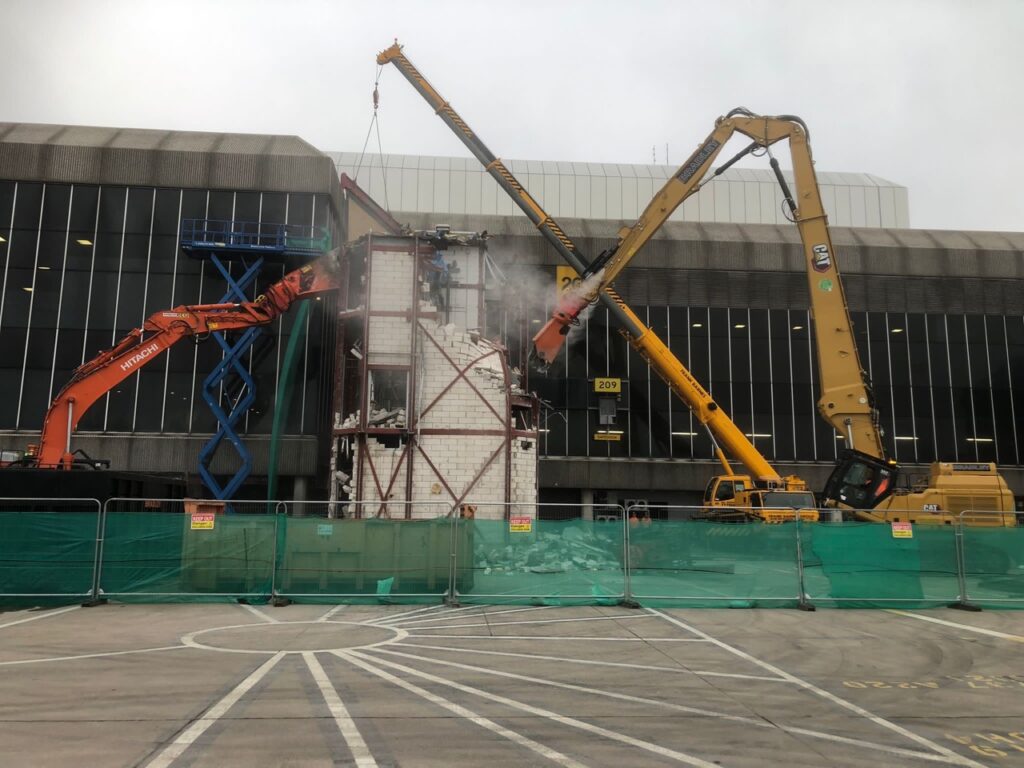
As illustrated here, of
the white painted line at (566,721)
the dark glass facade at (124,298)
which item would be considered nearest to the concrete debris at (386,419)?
the dark glass facade at (124,298)

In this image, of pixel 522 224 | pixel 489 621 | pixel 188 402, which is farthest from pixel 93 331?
pixel 489 621

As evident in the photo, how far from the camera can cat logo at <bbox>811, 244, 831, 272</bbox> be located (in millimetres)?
24719

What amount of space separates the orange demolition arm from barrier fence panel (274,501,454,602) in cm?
867

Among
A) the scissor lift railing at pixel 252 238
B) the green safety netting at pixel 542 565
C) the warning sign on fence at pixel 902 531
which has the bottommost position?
the green safety netting at pixel 542 565

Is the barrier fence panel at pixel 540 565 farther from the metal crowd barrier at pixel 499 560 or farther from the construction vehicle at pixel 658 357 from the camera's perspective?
the construction vehicle at pixel 658 357

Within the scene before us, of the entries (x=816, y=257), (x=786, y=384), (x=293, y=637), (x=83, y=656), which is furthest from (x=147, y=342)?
(x=786, y=384)

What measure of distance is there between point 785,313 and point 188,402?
30.1 metres

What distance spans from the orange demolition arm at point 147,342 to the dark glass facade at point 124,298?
20.8 ft

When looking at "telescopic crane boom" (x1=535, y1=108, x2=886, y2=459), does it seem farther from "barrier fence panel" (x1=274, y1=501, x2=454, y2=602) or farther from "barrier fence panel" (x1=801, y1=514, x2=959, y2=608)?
"barrier fence panel" (x1=274, y1=501, x2=454, y2=602)

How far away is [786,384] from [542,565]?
91.9 feet

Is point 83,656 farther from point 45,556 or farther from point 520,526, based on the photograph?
point 520,526

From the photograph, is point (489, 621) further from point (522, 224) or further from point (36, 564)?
point (522, 224)

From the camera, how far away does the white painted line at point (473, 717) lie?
5849mm

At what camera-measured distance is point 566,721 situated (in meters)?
6.81
